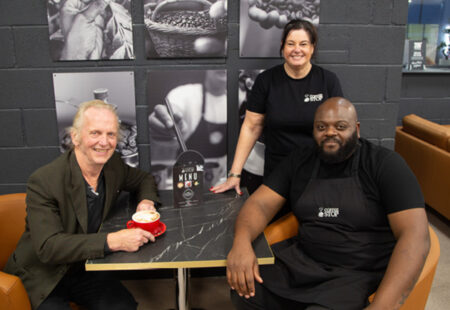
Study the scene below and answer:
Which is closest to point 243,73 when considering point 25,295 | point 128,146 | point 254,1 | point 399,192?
point 254,1

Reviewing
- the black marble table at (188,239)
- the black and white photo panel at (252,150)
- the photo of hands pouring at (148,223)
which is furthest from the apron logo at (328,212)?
the black and white photo panel at (252,150)

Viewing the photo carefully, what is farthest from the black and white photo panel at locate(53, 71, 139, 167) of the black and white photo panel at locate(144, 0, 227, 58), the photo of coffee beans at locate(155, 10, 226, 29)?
the photo of coffee beans at locate(155, 10, 226, 29)

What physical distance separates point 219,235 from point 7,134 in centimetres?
154

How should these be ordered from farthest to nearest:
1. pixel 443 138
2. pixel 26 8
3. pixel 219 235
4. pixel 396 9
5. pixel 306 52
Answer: pixel 443 138 < pixel 396 9 < pixel 26 8 < pixel 306 52 < pixel 219 235

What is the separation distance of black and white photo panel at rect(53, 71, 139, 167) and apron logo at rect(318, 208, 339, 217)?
4.06ft

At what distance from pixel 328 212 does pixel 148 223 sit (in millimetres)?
775

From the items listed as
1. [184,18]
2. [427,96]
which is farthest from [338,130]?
[427,96]

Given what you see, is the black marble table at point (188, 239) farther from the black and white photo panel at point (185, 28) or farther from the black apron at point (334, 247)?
the black and white photo panel at point (185, 28)

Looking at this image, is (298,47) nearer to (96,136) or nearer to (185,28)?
(185,28)

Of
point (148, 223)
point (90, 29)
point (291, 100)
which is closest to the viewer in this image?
point (148, 223)

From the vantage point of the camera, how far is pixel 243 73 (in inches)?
96.0

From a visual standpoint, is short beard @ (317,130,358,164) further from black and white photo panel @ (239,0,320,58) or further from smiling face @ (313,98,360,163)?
black and white photo panel @ (239,0,320,58)

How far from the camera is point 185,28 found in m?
2.31

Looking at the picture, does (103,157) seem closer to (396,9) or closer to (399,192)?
(399,192)
